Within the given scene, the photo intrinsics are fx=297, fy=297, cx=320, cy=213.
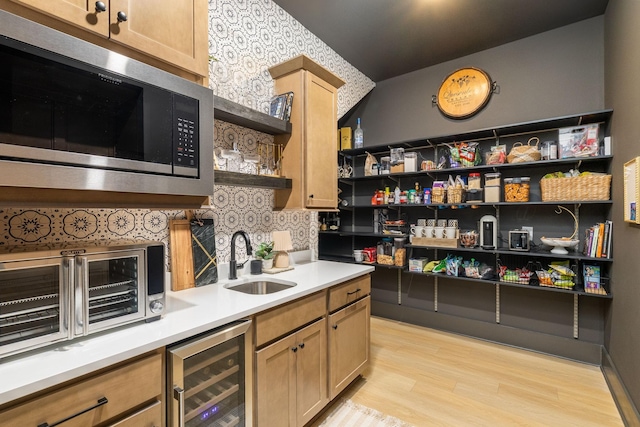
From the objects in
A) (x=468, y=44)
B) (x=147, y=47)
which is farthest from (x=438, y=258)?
(x=147, y=47)

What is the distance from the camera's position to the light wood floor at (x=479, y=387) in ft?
6.33

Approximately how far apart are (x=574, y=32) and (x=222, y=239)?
3.51 meters

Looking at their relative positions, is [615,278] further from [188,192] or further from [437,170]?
[188,192]

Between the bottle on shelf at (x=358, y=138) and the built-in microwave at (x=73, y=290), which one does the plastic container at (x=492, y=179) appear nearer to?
the bottle on shelf at (x=358, y=138)

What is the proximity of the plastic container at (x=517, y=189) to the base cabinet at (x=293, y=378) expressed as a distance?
2126 mm

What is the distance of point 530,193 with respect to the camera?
112 inches

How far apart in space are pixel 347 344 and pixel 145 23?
6.83ft

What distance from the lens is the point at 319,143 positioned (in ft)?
7.82

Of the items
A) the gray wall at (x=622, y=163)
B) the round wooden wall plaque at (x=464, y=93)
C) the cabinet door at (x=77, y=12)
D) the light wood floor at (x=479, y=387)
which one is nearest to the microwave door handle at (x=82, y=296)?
the cabinet door at (x=77, y=12)

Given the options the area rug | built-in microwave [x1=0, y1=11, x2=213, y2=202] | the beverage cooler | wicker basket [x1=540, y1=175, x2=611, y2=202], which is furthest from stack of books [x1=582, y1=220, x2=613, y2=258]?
built-in microwave [x1=0, y1=11, x2=213, y2=202]

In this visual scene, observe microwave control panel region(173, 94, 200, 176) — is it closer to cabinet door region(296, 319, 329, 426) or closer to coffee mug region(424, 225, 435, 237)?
cabinet door region(296, 319, 329, 426)

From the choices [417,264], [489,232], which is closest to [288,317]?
[417,264]

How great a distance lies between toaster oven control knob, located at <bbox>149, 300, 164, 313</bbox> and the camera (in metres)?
1.17

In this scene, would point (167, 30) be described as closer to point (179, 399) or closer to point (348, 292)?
point (179, 399)
